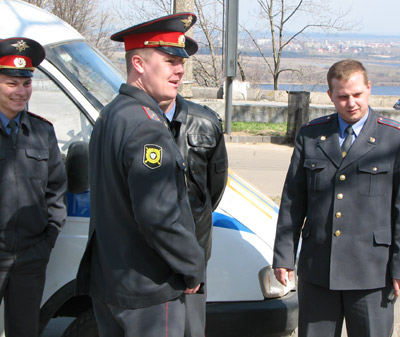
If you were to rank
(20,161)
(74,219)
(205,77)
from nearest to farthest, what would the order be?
(20,161)
(74,219)
(205,77)

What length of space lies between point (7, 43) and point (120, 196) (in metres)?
1.40

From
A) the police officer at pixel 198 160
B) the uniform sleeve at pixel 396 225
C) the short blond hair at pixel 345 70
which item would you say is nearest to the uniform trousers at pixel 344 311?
the uniform sleeve at pixel 396 225

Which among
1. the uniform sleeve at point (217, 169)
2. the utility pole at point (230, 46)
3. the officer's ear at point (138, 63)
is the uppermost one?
the utility pole at point (230, 46)

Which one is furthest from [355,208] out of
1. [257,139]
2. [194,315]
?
[257,139]

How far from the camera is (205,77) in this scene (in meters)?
29.8

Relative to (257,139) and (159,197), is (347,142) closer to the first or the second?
(159,197)

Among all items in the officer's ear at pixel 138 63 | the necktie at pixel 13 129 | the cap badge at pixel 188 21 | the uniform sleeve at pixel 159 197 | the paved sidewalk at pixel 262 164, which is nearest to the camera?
the uniform sleeve at pixel 159 197

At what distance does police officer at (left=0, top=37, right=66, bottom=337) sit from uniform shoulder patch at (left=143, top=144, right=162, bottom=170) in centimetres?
107

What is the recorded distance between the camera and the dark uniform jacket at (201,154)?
260 centimetres

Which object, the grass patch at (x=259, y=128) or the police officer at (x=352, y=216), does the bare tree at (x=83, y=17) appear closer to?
the grass patch at (x=259, y=128)

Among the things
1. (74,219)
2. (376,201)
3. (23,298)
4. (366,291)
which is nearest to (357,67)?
(376,201)

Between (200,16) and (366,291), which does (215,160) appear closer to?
(366,291)

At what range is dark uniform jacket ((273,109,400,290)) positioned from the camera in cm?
279

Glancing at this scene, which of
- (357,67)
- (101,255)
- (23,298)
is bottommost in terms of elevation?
(23,298)
